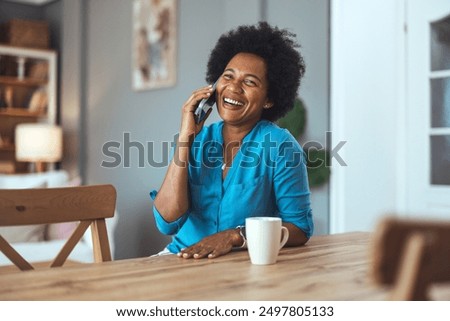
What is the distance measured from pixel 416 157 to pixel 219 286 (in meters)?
1.86

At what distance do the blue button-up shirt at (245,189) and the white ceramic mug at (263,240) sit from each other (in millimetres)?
298

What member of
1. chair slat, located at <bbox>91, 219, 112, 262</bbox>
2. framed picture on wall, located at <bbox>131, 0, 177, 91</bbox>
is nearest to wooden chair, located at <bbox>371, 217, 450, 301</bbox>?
chair slat, located at <bbox>91, 219, 112, 262</bbox>

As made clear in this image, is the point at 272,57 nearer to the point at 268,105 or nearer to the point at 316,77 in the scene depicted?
the point at 268,105

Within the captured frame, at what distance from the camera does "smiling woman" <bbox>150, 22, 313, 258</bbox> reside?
4.61ft

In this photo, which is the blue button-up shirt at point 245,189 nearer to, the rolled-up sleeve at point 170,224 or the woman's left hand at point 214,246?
the rolled-up sleeve at point 170,224

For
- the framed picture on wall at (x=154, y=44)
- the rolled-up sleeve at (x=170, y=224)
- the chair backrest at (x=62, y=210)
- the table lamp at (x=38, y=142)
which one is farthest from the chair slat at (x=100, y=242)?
the table lamp at (x=38, y=142)

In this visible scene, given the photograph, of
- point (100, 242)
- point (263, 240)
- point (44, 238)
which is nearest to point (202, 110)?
point (100, 242)

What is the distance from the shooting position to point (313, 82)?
2.83 metres

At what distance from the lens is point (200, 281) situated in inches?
34.4

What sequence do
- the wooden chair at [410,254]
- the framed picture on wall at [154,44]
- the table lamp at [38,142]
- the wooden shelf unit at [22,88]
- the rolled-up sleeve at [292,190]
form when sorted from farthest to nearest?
the wooden shelf unit at [22,88] < the table lamp at [38,142] < the framed picture on wall at [154,44] < the rolled-up sleeve at [292,190] < the wooden chair at [410,254]

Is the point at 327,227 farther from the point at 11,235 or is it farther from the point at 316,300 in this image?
the point at 316,300

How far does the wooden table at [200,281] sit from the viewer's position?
791 mm

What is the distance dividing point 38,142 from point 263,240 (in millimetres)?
3821

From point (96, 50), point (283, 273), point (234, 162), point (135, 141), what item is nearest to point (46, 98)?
point (96, 50)
